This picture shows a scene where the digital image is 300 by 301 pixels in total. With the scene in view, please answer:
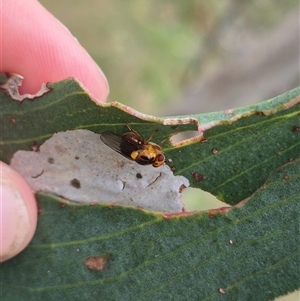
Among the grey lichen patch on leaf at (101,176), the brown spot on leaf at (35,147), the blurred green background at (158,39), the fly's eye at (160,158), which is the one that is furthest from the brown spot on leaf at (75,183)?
the blurred green background at (158,39)

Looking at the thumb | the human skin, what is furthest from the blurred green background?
the thumb

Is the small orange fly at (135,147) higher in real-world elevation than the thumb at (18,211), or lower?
higher

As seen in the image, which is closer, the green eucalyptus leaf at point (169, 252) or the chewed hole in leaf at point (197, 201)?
the green eucalyptus leaf at point (169, 252)

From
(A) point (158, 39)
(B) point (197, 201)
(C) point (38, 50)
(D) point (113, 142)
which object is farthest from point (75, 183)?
(A) point (158, 39)

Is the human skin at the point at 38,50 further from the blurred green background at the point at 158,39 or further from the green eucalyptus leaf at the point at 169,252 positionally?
the blurred green background at the point at 158,39

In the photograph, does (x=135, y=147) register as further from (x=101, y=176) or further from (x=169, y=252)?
(x=169, y=252)

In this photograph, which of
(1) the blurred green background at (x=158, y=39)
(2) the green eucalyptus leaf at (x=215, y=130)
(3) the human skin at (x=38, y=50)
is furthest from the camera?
(1) the blurred green background at (x=158, y=39)

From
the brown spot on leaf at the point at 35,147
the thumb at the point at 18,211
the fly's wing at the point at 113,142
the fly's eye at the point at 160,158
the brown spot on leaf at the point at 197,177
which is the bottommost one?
the thumb at the point at 18,211

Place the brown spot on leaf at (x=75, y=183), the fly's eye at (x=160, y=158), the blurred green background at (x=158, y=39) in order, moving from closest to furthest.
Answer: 1. the fly's eye at (x=160, y=158)
2. the brown spot on leaf at (x=75, y=183)
3. the blurred green background at (x=158, y=39)

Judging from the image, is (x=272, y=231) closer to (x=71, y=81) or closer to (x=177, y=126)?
(x=177, y=126)

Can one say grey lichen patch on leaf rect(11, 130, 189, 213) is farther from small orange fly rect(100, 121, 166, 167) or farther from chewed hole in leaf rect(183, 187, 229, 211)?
chewed hole in leaf rect(183, 187, 229, 211)
